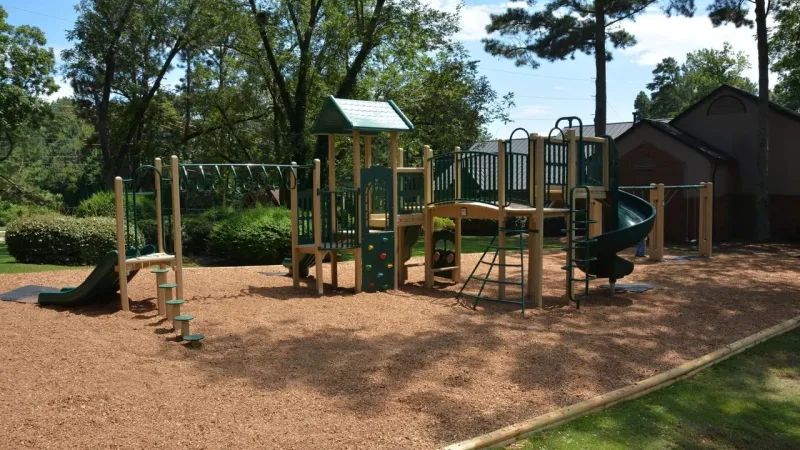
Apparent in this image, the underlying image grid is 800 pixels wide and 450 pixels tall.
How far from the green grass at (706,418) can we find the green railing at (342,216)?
582 cm

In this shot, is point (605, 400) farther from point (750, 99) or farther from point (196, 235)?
point (750, 99)

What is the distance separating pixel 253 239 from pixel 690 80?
72335 millimetres

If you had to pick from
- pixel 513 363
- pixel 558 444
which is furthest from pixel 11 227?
pixel 558 444

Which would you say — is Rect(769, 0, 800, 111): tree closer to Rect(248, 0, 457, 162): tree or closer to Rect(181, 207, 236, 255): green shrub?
Rect(248, 0, 457, 162): tree

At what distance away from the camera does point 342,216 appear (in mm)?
11016

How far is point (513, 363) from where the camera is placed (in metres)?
6.83

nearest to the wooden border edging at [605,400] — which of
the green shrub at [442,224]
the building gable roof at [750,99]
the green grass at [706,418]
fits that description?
the green grass at [706,418]

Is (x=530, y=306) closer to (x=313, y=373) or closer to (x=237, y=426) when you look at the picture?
(x=313, y=373)

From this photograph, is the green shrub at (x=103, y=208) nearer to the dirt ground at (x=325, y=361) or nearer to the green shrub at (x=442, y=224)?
the dirt ground at (x=325, y=361)

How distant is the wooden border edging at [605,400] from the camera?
191 inches

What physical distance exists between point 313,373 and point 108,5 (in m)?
28.0

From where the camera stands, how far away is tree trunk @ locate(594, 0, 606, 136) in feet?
73.0

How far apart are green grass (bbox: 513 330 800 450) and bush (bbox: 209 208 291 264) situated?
33.3ft

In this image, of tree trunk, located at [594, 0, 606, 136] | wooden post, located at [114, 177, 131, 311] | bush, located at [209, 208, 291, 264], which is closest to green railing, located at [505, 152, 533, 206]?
wooden post, located at [114, 177, 131, 311]
